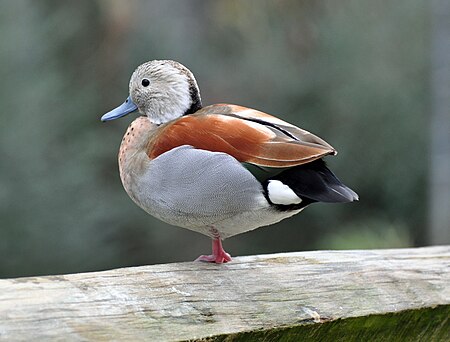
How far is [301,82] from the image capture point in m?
7.48

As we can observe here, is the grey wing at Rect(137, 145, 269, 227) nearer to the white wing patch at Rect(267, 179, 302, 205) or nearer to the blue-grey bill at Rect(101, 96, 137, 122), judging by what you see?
the white wing patch at Rect(267, 179, 302, 205)

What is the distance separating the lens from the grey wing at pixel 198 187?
231 centimetres

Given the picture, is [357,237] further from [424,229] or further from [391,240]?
[424,229]

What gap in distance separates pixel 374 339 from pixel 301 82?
18.0 ft

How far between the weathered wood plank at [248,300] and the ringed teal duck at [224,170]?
15 cm

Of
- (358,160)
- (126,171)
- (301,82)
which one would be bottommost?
(358,160)

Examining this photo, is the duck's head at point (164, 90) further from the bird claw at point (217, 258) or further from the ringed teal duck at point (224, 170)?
the bird claw at point (217, 258)

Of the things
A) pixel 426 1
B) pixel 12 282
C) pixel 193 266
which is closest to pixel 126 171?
pixel 193 266

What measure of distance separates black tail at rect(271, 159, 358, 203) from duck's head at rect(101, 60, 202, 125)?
422 mm

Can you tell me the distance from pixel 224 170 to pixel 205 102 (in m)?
5.82

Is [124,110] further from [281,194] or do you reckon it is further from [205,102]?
[205,102]

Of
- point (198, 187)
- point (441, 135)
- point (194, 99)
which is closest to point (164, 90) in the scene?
point (194, 99)

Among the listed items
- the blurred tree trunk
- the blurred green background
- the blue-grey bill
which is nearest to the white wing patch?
the blue-grey bill

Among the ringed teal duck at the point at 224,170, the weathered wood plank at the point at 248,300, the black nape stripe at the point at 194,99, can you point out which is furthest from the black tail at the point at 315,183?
the black nape stripe at the point at 194,99
